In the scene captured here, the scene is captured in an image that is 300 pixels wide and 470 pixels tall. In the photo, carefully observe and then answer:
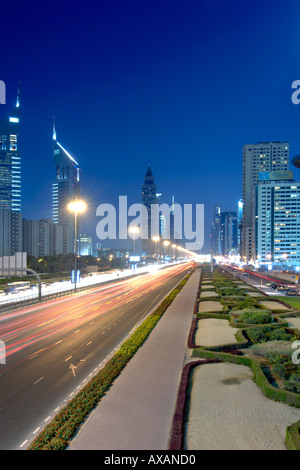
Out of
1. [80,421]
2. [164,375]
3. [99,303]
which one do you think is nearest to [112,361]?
[164,375]

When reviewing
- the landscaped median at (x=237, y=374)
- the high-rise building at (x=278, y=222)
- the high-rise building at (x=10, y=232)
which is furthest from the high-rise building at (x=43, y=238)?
the landscaped median at (x=237, y=374)

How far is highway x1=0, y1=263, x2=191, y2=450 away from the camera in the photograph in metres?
13.0

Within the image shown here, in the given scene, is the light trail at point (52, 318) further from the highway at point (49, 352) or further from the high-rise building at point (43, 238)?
the high-rise building at point (43, 238)

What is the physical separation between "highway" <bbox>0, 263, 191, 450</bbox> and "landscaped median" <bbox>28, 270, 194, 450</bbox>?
0.53 m

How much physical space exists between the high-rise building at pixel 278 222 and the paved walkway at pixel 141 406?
5477 inches

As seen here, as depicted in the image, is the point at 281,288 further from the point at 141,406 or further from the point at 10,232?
the point at 10,232

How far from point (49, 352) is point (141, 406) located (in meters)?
9.69

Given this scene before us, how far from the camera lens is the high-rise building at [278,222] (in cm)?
15112

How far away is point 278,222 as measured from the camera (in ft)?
502

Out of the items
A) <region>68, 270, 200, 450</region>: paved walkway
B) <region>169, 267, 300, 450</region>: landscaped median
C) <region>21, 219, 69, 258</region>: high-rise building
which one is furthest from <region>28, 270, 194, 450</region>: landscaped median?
<region>21, 219, 69, 258</region>: high-rise building

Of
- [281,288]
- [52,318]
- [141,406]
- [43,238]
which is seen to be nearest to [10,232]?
[43,238]
